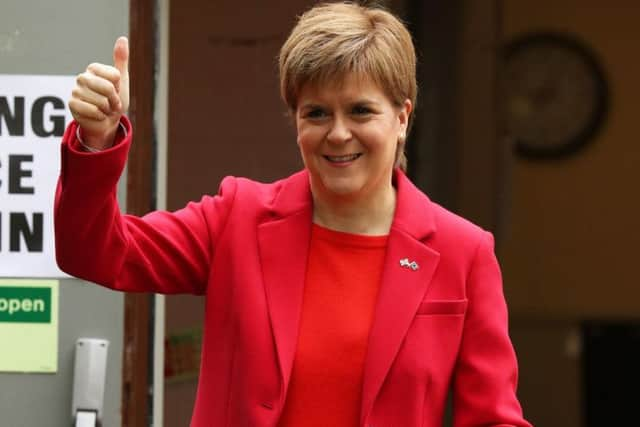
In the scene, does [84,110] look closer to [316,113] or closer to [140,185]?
[316,113]

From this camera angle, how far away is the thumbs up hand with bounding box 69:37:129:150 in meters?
2.23

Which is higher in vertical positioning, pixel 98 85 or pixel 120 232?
pixel 98 85

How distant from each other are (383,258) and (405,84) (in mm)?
315

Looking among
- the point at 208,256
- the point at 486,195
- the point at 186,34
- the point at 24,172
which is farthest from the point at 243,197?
the point at 486,195

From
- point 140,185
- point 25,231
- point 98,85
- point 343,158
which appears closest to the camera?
point 98,85

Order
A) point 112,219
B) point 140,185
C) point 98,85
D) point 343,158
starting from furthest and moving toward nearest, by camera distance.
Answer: point 140,185 → point 343,158 → point 112,219 → point 98,85

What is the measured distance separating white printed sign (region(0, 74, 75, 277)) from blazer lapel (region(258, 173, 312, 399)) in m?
0.82

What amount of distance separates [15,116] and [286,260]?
1.02 metres

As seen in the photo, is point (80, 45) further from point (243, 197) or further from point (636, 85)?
point (636, 85)

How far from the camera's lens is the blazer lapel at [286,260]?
98.3 inches

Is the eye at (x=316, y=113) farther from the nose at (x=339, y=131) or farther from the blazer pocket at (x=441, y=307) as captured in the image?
the blazer pocket at (x=441, y=307)

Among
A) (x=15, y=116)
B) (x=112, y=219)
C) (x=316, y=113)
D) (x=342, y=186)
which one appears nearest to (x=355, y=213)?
(x=342, y=186)

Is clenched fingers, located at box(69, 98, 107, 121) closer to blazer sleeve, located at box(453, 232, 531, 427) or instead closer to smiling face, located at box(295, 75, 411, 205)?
smiling face, located at box(295, 75, 411, 205)

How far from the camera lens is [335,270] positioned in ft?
8.47
